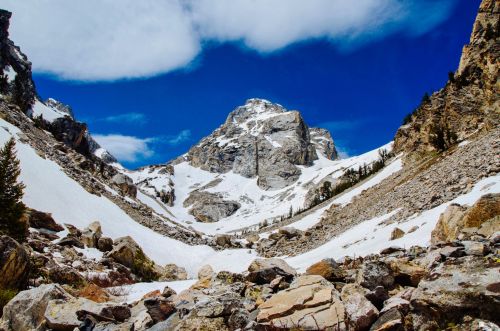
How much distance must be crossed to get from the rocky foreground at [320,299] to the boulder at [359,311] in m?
0.02

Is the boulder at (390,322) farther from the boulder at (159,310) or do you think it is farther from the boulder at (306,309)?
the boulder at (159,310)

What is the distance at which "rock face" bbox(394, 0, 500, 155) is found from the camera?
5338 centimetres

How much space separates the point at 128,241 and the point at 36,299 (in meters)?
16.2

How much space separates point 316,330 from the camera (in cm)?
595

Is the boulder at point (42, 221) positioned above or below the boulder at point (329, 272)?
above

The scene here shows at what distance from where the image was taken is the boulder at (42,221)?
22.2m

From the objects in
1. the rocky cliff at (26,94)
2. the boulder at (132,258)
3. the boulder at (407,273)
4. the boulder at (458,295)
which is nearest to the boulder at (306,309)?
the boulder at (458,295)

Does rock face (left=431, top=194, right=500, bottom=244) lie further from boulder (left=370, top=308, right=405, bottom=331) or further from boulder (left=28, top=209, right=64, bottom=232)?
boulder (left=28, top=209, right=64, bottom=232)

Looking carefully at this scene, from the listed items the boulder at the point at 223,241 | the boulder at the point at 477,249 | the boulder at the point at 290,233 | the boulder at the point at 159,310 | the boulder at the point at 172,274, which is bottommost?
the boulder at the point at 172,274

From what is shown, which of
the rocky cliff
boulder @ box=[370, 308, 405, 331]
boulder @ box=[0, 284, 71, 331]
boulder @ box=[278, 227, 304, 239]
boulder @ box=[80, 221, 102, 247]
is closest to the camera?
boulder @ box=[370, 308, 405, 331]

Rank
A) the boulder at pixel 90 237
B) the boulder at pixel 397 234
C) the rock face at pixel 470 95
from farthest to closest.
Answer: the rock face at pixel 470 95 → the boulder at pixel 90 237 → the boulder at pixel 397 234

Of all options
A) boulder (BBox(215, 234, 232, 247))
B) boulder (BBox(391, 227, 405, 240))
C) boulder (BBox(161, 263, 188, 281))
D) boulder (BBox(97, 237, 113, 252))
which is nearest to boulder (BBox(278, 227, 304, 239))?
boulder (BBox(215, 234, 232, 247))

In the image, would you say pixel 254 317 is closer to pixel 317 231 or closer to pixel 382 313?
pixel 382 313

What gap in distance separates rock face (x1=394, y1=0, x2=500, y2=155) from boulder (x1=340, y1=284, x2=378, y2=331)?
51.3m
